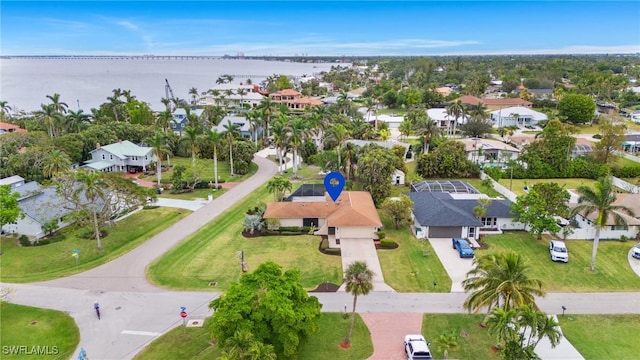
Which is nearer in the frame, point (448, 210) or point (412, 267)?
point (412, 267)

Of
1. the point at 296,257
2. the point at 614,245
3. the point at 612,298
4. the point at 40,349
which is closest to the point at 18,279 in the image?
the point at 40,349

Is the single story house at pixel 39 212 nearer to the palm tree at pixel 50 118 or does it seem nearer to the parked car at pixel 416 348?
the palm tree at pixel 50 118

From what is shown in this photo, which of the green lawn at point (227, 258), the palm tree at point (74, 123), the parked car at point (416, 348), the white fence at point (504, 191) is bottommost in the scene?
the green lawn at point (227, 258)

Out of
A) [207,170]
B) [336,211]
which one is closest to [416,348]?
[336,211]

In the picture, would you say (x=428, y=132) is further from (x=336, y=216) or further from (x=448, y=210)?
(x=336, y=216)

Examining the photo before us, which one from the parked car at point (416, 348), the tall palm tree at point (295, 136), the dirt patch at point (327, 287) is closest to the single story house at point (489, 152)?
the tall palm tree at point (295, 136)

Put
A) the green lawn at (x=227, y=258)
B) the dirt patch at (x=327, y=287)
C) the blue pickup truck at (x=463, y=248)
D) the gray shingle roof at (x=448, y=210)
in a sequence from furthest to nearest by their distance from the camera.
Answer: the gray shingle roof at (x=448, y=210), the blue pickup truck at (x=463, y=248), the green lawn at (x=227, y=258), the dirt patch at (x=327, y=287)

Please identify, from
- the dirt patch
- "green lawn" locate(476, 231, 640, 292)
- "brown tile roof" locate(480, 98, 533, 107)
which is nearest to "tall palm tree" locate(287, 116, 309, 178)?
"green lawn" locate(476, 231, 640, 292)

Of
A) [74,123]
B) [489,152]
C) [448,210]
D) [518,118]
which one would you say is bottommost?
[448,210]
